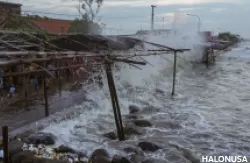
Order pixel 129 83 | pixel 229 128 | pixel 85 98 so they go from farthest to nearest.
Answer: pixel 129 83 < pixel 85 98 < pixel 229 128

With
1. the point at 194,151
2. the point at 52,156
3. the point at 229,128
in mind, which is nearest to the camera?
the point at 52,156

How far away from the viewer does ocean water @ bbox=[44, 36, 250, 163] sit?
470 inches

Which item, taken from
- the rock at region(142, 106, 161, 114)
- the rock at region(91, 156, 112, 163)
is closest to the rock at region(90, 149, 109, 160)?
the rock at region(91, 156, 112, 163)

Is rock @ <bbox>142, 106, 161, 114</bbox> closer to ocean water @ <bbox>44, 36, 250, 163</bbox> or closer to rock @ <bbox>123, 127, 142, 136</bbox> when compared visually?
ocean water @ <bbox>44, 36, 250, 163</bbox>

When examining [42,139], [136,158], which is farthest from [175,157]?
[42,139]

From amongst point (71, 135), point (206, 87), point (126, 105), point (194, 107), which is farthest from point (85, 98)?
point (206, 87)

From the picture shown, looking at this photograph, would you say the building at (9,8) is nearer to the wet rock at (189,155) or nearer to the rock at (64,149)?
the rock at (64,149)

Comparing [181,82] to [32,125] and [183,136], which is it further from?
[32,125]

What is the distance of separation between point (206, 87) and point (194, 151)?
50.9 feet

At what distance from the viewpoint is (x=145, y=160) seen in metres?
9.95

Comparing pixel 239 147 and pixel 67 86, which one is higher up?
pixel 67 86

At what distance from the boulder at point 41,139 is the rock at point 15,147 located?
0.83 metres

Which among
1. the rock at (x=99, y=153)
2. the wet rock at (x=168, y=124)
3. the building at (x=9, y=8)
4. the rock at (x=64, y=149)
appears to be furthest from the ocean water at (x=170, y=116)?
the building at (x=9, y=8)

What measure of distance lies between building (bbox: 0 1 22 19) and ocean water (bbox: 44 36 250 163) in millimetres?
8630
